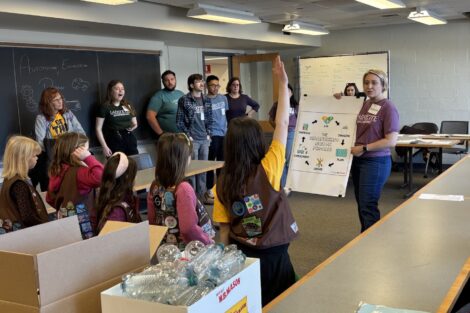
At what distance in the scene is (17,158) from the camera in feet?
8.96

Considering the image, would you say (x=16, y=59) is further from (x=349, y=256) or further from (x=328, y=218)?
(x=349, y=256)

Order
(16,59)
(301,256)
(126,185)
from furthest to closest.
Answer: (16,59)
(301,256)
(126,185)

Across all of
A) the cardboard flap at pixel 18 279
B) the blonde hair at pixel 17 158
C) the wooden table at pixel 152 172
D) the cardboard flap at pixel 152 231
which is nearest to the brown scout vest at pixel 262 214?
the cardboard flap at pixel 152 231

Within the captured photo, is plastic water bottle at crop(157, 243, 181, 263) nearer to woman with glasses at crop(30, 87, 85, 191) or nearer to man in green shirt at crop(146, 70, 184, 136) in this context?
woman with glasses at crop(30, 87, 85, 191)

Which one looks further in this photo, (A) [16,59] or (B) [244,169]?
(A) [16,59]

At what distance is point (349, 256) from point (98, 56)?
5.01 m

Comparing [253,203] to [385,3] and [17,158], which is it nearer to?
[17,158]

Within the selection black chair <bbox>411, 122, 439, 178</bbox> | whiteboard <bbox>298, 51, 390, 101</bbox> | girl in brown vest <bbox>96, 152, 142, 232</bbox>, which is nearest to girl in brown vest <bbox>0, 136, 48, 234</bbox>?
girl in brown vest <bbox>96, 152, 142, 232</bbox>

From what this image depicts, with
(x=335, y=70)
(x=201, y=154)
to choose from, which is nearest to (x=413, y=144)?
(x=201, y=154)

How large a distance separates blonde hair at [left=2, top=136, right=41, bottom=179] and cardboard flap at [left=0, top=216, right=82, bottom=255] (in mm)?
1531

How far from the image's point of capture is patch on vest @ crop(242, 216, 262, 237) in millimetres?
2051

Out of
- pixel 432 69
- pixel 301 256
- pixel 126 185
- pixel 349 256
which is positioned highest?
pixel 432 69

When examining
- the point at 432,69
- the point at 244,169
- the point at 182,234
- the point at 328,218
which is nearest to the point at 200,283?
the point at 244,169

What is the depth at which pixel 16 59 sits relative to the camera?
17.1 feet
